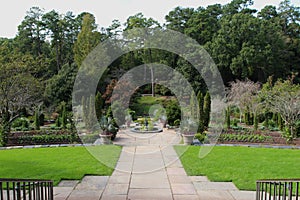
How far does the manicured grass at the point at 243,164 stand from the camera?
246 inches

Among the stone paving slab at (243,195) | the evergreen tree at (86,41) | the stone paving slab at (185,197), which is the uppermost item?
the evergreen tree at (86,41)

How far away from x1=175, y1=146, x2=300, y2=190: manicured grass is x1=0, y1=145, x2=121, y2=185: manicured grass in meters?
2.24

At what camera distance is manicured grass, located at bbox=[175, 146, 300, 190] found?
626 cm

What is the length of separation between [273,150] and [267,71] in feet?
50.7

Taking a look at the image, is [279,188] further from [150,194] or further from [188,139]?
[188,139]

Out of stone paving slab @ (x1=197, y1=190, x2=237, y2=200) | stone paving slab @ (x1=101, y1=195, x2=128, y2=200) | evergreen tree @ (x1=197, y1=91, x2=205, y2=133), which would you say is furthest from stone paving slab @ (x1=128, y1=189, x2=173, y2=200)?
evergreen tree @ (x1=197, y1=91, x2=205, y2=133)

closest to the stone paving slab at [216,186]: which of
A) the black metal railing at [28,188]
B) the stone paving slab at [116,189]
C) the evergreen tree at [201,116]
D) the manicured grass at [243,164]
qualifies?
the manicured grass at [243,164]

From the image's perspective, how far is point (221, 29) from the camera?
23.1 metres

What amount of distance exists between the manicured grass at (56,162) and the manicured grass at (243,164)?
2.24 metres

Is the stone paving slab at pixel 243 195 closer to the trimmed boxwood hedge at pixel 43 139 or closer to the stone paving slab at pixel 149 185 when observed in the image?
the stone paving slab at pixel 149 185

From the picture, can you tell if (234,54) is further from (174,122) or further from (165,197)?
(165,197)

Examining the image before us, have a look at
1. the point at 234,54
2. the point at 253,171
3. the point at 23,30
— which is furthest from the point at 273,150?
the point at 23,30

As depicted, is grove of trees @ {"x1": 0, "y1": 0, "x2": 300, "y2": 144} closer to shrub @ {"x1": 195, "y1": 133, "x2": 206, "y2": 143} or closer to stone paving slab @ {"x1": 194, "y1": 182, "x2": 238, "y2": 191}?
shrub @ {"x1": 195, "y1": 133, "x2": 206, "y2": 143}

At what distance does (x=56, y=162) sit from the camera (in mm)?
7535
